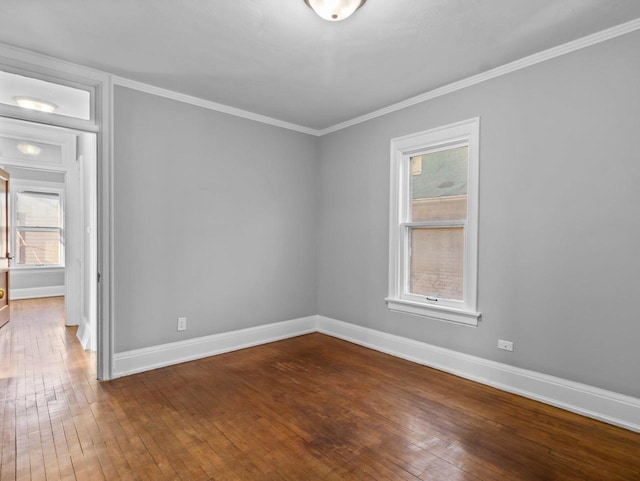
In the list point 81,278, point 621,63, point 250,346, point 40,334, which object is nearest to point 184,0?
point 621,63

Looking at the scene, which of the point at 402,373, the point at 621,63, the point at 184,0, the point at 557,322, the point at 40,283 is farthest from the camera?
the point at 40,283

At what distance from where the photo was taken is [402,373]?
341 centimetres

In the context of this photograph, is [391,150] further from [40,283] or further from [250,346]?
[40,283]

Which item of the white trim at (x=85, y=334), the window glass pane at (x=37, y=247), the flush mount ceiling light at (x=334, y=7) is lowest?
the white trim at (x=85, y=334)

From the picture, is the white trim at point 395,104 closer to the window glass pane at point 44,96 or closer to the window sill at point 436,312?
the window glass pane at point 44,96

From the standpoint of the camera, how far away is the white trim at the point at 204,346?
3357 millimetres

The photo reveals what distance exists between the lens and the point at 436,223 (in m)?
3.62

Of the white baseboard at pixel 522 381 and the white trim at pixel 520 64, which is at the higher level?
the white trim at pixel 520 64

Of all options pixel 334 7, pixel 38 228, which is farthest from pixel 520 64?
pixel 38 228

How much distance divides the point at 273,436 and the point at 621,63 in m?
3.54

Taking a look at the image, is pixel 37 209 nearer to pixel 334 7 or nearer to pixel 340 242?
pixel 340 242

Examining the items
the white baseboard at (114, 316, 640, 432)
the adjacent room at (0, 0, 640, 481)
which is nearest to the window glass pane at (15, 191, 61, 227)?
the adjacent room at (0, 0, 640, 481)

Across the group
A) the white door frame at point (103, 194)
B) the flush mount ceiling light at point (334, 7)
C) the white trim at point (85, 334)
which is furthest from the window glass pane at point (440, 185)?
the white trim at point (85, 334)

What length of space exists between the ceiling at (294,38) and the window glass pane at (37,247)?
19.6 feet
